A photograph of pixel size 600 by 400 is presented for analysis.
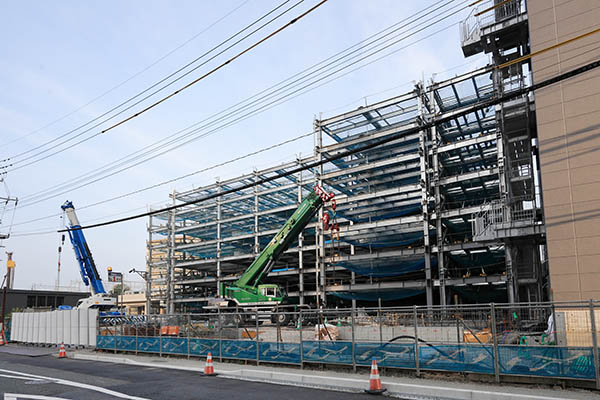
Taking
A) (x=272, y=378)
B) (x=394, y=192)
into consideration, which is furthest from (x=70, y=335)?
(x=394, y=192)

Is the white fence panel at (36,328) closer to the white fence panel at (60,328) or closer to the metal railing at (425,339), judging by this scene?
the white fence panel at (60,328)

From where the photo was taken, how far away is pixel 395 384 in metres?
11.5

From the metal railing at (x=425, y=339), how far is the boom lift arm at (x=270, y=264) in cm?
1796

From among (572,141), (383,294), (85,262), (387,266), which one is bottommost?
(383,294)

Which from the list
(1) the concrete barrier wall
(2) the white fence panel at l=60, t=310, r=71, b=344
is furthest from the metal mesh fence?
Answer: (2) the white fence panel at l=60, t=310, r=71, b=344

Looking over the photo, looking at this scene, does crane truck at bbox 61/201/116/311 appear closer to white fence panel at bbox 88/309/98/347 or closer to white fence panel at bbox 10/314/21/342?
white fence panel at bbox 10/314/21/342

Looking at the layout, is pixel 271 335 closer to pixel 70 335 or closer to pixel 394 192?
pixel 70 335

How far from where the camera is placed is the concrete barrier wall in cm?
2547

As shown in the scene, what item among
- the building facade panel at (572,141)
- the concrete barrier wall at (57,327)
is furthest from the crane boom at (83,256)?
the building facade panel at (572,141)

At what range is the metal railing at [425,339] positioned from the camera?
36.2ft

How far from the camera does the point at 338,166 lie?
54125 millimetres

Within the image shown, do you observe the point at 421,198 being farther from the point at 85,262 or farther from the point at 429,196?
the point at 85,262

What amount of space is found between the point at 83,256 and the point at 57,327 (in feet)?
29.7

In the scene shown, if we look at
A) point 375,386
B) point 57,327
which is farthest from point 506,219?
point 57,327
